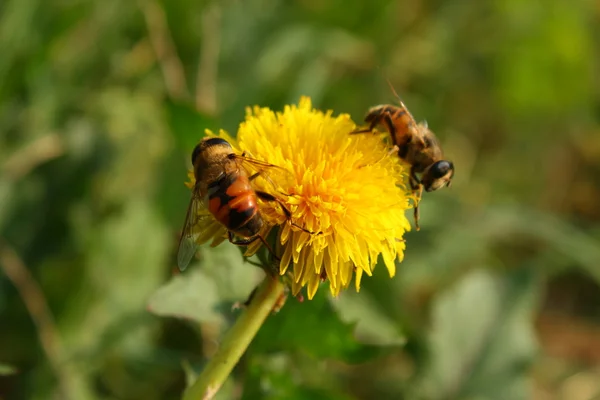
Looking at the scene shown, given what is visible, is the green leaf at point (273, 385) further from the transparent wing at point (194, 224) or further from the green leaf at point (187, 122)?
the green leaf at point (187, 122)

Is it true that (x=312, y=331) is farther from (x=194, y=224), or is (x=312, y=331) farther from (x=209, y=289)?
(x=194, y=224)

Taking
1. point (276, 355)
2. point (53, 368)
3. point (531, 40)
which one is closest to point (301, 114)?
point (276, 355)

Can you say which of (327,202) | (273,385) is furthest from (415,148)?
(273,385)

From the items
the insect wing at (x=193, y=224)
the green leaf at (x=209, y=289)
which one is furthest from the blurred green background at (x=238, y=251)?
the insect wing at (x=193, y=224)

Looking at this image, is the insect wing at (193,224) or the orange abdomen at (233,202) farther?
the insect wing at (193,224)

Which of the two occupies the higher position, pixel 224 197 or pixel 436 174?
pixel 224 197

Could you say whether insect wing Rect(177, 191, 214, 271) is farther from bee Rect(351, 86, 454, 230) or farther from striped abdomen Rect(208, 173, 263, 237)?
bee Rect(351, 86, 454, 230)

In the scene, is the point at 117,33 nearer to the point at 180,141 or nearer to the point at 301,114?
the point at 180,141
